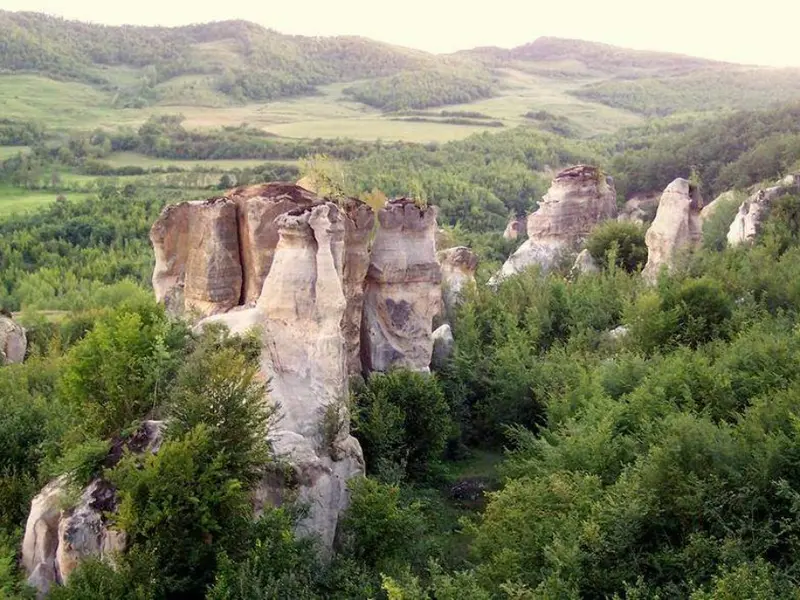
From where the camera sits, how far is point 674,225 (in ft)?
122

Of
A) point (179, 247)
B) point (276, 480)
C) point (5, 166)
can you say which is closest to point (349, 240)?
point (179, 247)

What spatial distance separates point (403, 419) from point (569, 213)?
25611mm

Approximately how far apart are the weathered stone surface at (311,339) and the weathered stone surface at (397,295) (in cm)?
627

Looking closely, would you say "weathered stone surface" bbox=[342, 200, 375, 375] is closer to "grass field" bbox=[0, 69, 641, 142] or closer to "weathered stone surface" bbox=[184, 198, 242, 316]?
"weathered stone surface" bbox=[184, 198, 242, 316]

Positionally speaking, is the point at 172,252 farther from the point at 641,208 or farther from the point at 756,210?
the point at 641,208

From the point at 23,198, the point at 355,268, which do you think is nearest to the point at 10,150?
the point at 23,198

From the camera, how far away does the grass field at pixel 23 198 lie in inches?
3194

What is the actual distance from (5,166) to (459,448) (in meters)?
85.9

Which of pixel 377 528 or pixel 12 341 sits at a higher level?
pixel 377 528

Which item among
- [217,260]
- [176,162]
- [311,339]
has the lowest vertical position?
[176,162]

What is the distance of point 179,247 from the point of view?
25.0 meters

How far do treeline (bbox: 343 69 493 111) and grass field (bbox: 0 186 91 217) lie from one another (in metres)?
97.8

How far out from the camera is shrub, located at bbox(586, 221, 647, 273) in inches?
1595

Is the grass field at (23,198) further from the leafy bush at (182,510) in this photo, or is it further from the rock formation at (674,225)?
the leafy bush at (182,510)
